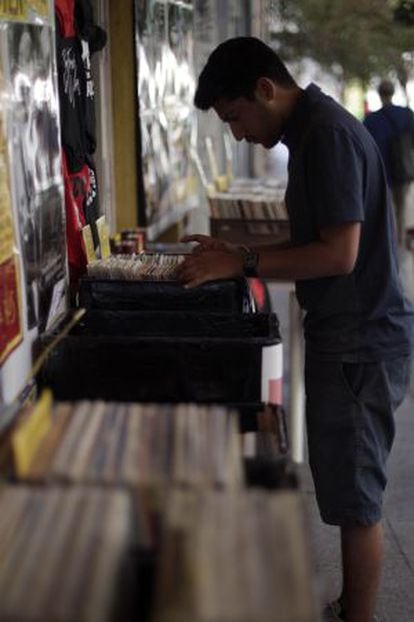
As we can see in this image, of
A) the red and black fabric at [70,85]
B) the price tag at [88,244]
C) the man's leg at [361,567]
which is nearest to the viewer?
the man's leg at [361,567]

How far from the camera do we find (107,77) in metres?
3.98

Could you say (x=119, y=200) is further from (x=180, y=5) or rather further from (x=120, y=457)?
(x=120, y=457)

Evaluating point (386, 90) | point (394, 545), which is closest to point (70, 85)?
point (394, 545)

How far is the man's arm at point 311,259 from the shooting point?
2.35 m

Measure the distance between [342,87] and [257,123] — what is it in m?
Answer: 13.6

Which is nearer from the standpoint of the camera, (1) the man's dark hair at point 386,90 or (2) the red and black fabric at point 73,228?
(2) the red and black fabric at point 73,228

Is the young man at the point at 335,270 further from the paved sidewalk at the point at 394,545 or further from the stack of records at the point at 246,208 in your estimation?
the stack of records at the point at 246,208

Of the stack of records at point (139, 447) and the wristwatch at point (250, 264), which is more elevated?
the wristwatch at point (250, 264)

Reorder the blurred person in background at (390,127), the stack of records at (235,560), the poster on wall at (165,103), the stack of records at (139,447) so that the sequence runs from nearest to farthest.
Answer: the stack of records at (235,560) < the stack of records at (139,447) < the poster on wall at (165,103) < the blurred person in background at (390,127)

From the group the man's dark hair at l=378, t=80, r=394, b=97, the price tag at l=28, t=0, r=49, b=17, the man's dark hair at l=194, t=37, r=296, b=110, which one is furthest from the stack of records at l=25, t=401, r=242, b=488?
the man's dark hair at l=378, t=80, r=394, b=97

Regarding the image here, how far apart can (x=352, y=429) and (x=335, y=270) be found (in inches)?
20.5

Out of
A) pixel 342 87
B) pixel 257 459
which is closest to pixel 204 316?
pixel 257 459

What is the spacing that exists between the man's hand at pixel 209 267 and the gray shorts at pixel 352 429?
0.41 m

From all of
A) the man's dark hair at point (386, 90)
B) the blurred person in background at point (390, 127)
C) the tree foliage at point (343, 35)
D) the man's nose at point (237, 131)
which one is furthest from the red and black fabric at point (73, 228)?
the tree foliage at point (343, 35)
